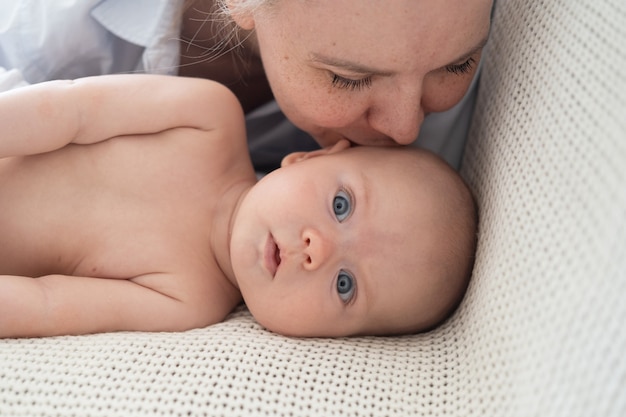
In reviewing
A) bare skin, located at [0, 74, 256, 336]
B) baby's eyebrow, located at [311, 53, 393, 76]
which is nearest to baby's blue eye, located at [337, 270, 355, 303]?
bare skin, located at [0, 74, 256, 336]

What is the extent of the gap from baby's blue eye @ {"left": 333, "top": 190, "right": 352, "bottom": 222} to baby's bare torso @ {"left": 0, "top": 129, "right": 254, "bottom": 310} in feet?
0.99

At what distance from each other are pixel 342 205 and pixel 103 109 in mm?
507

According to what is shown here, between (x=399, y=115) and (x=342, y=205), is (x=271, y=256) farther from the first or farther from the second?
(x=399, y=115)

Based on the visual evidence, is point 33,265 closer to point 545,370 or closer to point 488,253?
point 488,253

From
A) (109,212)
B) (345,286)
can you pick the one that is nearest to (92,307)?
(109,212)

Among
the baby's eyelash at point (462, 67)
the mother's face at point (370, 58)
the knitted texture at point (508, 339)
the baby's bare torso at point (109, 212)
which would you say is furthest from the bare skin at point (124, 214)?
the baby's eyelash at point (462, 67)

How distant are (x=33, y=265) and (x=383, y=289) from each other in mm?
696

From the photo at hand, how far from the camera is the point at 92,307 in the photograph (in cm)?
123

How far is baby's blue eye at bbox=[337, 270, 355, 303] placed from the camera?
1280 millimetres

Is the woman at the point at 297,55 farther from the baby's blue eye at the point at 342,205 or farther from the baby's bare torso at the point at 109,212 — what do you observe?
the baby's bare torso at the point at 109,212

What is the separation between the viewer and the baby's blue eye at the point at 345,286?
1280mm

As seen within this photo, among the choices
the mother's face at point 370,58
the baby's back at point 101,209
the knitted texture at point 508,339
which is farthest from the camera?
the baby's back at point 101,209

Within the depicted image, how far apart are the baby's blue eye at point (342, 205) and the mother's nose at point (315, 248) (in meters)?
0.06

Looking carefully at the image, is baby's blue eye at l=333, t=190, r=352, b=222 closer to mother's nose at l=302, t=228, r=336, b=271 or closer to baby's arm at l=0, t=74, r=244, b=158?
mother's nose at l=302, t=228, r=336, b=271
